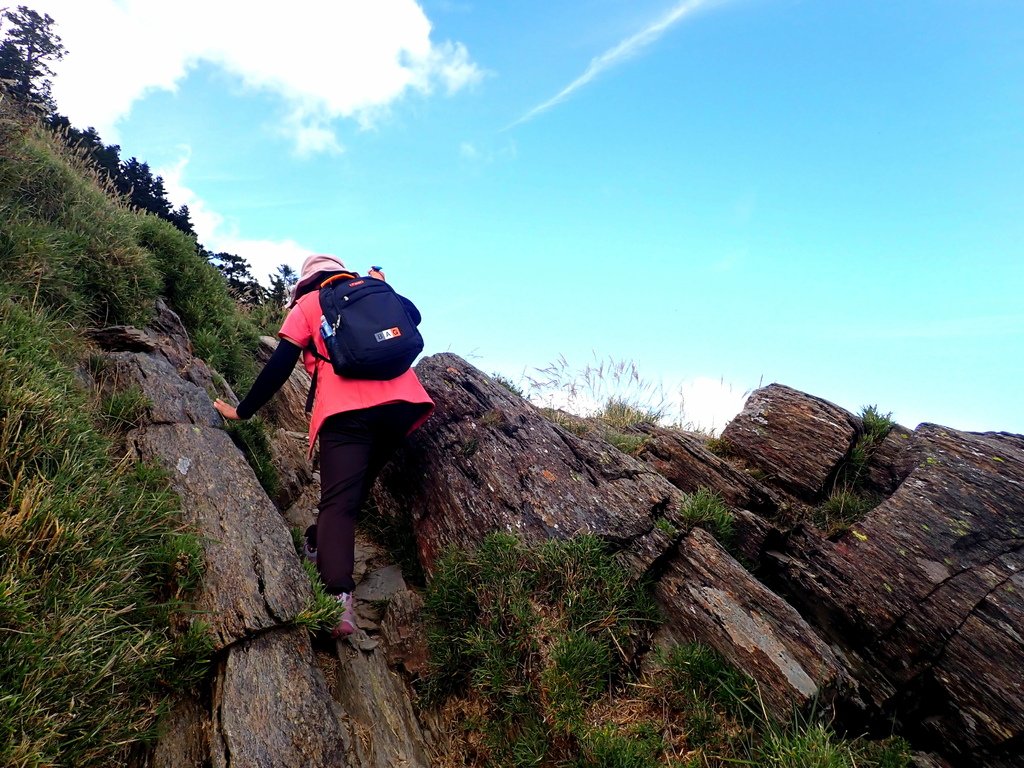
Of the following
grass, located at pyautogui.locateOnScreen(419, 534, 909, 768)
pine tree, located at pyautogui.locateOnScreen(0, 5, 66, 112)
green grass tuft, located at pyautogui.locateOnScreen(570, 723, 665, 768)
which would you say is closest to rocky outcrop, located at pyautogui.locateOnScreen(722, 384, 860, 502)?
grass, located at pyautogui.locateOnScreen(419, 534, 909, 768)

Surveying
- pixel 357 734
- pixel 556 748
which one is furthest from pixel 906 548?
pixel 357 734

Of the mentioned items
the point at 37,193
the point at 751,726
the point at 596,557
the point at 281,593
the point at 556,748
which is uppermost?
the point at 37,193

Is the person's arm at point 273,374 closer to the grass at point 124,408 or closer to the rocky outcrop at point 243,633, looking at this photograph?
the rocky outcrop at point 243,633

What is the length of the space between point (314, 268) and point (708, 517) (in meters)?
4.80

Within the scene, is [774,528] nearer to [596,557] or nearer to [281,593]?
[596,557]

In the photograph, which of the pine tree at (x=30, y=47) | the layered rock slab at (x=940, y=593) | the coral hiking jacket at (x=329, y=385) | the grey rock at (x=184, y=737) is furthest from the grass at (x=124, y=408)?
the pine tree at (x=30, y=47)

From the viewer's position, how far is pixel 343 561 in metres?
5.04

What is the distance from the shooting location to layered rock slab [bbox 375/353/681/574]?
18.0 feet

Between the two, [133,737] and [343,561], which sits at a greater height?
[343,561]

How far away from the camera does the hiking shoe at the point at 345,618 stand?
472 centimetres

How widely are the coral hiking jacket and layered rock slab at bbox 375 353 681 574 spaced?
79cm

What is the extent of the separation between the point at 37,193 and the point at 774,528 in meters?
9.59

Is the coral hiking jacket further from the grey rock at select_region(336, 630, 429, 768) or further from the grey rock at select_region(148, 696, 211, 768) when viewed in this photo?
the grey rock at select_region(148, 696, 211, 768)

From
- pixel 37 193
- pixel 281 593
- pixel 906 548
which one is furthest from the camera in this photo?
pixel 37 193
